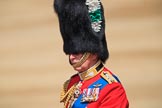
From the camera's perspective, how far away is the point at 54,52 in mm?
1854

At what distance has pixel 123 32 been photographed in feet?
5.37

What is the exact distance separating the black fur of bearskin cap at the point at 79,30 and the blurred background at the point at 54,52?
1.72 ft

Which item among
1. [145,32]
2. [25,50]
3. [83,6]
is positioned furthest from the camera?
[25,50]

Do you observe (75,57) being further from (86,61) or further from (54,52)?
(54,52)

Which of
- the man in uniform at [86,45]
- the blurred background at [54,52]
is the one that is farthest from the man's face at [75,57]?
the blurred background at [54,52]

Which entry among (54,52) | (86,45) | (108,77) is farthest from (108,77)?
(54,52)

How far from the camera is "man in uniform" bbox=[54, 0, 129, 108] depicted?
106 cm

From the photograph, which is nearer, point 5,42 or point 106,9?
point 106,9

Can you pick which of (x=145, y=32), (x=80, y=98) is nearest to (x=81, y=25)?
(x=80, y=98)

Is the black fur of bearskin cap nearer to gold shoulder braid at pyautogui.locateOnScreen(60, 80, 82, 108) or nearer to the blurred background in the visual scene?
gold shoulder braid at pyautogui.locateOnScreen(60, 80, 82, 108)

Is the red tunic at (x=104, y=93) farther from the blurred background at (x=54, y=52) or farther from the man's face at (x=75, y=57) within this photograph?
the blurred background at (x=54, y=52)

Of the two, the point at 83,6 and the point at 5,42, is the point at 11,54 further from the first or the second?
the point at 83,6

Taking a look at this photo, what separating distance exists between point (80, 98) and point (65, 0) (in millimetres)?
286

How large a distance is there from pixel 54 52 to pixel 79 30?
787mm
